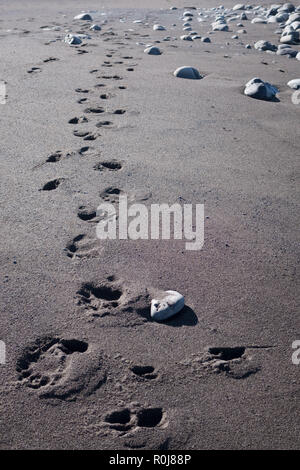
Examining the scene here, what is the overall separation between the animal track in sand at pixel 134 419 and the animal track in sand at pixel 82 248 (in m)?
0.90

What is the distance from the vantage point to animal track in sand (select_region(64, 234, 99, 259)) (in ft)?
7.73

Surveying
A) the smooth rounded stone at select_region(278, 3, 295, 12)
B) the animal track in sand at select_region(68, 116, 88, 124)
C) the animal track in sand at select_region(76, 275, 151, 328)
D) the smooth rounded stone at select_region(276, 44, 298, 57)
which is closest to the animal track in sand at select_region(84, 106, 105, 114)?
the animal track in sand at select_region(68, 116, 88, 124)

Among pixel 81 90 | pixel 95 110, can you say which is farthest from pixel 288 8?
pixel 95 110

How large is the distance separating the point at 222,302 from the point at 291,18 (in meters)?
7.31

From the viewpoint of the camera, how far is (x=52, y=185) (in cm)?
292

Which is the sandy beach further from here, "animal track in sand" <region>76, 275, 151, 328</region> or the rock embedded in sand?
the rock embedded in sand

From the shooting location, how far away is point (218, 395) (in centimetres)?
170

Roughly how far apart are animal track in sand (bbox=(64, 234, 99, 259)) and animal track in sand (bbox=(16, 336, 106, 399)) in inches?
21.7

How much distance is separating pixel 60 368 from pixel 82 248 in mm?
740

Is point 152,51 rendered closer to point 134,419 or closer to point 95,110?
point 95,110

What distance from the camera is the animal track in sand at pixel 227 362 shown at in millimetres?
1792

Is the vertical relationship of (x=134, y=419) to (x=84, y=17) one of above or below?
below
